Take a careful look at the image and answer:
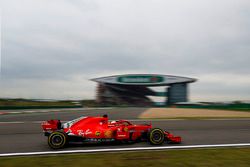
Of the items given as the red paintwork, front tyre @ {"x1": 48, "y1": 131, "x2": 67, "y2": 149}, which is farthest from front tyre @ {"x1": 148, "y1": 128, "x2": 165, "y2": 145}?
front tyre @ {"x1": 48, "y1": 131, "x2": 67, "y2": 149}

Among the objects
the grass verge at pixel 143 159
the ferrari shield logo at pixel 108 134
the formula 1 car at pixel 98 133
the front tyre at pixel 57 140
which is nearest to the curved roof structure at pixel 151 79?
the formula 1 car at pixel 98 133

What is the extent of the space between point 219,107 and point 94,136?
118 ft

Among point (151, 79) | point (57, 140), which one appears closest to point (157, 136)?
point (57, 140)

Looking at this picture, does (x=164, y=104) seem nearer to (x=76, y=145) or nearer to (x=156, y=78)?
(x=156, y=78)

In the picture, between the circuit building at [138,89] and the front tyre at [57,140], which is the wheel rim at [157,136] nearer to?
the front tyre at [57,140]

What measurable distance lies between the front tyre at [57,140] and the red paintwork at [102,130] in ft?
0.79

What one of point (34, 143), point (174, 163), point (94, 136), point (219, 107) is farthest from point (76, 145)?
point (219, 107)

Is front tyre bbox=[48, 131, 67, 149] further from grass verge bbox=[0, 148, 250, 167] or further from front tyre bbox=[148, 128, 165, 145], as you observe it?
front tyre bbox=[148, 128, 165, 145]

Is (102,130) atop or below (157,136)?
atop

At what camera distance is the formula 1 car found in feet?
27.9

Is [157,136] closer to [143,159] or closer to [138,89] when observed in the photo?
[143,159]

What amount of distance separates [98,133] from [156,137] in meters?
1.93

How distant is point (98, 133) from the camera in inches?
346

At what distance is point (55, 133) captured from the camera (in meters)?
8.51
